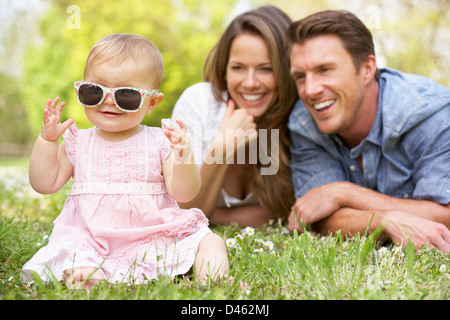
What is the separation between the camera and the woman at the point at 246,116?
160 inches

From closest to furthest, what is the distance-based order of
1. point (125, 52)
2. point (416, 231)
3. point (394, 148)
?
1. point (125, 52)
2. point (416, 231)
3. point (394, 148)

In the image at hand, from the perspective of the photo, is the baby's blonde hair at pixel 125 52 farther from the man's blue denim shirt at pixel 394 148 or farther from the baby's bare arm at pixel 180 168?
the man's blue denim shirt at pixel 394 148

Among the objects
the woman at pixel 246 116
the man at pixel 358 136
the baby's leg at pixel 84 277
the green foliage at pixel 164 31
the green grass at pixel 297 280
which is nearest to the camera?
the green grass at pixel 297 280

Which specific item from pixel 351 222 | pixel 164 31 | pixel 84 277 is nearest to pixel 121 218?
pixel 84 277

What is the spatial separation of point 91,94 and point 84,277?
0.92 m

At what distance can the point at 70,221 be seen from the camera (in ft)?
8.49

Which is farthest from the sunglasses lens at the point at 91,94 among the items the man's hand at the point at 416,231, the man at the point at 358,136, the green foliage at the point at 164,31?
the green foliage at the point at 164,31

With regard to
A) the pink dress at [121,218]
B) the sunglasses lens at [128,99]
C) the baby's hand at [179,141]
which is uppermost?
the sunglasses lens at [128,99]

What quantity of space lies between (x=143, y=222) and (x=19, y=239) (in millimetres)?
1170

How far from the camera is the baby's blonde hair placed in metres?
2.49

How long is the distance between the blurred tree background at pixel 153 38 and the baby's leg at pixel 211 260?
870cm

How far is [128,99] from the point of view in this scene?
2482mm

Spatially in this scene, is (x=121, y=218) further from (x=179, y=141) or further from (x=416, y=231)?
(x=416, y=231)

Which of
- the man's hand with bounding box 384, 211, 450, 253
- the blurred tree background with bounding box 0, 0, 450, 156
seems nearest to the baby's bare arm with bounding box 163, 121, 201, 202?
the man's hand with bounding box 384, 211, 450, 253
